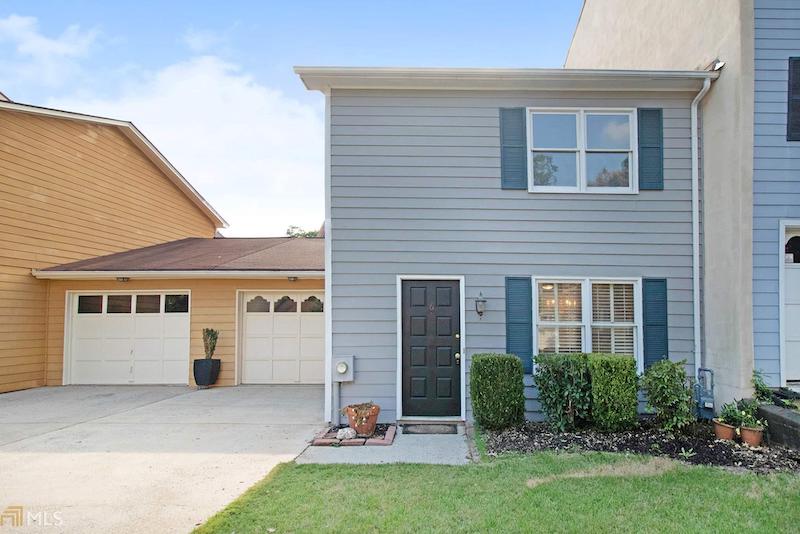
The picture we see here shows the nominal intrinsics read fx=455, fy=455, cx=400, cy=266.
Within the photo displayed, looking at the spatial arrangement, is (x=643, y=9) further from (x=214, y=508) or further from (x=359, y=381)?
(x=214, y=508)

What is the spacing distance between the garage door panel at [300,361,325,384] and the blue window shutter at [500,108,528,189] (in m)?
5.51

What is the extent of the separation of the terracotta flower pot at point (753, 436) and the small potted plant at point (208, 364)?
8432 mm

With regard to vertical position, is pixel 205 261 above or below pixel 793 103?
below

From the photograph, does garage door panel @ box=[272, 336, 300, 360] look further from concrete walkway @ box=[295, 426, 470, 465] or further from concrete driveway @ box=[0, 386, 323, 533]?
concrete walkway @ box=[295, 426, 470, 465]

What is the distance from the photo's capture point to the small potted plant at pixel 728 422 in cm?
509

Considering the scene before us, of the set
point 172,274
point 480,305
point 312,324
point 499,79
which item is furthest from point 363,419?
point 172,274

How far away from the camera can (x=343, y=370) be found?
234 inches

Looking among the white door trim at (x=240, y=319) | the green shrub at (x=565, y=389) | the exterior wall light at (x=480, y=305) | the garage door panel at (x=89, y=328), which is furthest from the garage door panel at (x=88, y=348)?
the green shrub at (x=565, y=389)

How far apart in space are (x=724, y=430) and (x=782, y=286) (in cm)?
214

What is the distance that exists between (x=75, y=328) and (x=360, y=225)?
733 cm

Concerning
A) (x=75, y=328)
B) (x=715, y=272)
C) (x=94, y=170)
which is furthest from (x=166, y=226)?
(x=715, y=272)

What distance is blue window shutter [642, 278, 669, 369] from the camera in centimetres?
604

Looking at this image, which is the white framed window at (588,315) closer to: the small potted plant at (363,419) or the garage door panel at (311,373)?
the small potted plant at (363,419)

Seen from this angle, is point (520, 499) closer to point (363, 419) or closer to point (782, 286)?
point (363, 419)
